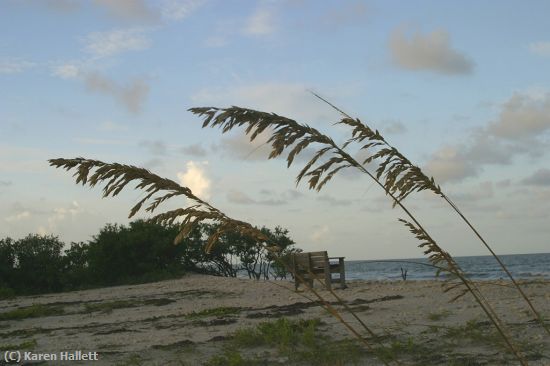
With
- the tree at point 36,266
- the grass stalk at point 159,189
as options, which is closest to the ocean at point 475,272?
the grass stalk at point 159,189

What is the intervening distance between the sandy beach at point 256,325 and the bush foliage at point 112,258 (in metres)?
12.5

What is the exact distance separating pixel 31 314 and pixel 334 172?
49.3ft

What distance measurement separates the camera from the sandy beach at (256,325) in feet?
22.0

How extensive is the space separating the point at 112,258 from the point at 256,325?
22587 mm

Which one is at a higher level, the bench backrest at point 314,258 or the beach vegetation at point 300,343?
the bench backrest at point 314,258

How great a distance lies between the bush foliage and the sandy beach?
494 inches

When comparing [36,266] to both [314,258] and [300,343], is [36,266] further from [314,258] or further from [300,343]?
[300,343]

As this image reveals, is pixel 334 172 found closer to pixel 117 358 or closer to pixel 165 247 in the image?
pixel 117 358

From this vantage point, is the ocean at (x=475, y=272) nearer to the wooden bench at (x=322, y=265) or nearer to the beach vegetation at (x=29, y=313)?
the wooden bench at (x=322, y=265)

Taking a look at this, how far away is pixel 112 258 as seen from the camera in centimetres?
3050

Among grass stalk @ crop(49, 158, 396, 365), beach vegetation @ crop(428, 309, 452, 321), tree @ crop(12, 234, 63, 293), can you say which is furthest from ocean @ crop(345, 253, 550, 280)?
tree @ crop(12, 234, 63, 293)

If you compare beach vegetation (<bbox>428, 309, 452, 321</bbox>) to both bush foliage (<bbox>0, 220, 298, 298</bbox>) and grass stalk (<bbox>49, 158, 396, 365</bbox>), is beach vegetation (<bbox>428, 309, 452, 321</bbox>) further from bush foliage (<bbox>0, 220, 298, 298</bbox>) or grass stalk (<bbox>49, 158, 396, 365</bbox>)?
bush foliage (<bbox>0, 220, 298, 298</bbox>)

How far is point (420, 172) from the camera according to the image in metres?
2.30

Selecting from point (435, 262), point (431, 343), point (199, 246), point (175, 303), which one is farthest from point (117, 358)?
point (199, 246)
